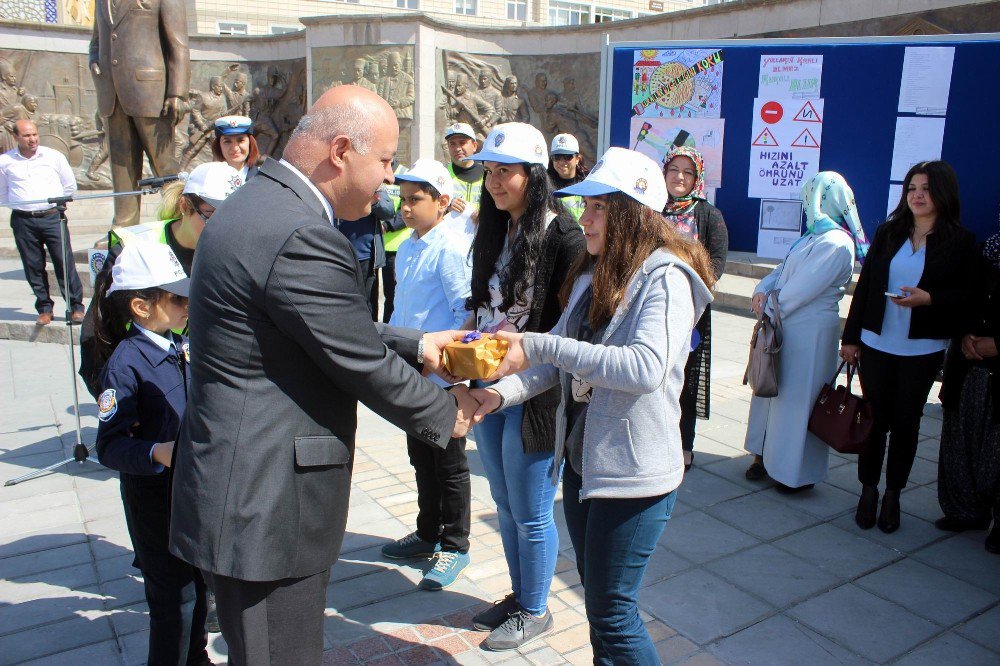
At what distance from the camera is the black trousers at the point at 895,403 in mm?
4074

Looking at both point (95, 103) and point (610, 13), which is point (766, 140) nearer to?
point (95, 103)

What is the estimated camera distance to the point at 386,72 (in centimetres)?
1568

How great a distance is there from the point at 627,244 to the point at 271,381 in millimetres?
1083

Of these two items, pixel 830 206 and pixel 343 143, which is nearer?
pixel 343 143

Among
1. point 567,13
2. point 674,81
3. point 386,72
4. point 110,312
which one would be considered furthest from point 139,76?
point 567,13

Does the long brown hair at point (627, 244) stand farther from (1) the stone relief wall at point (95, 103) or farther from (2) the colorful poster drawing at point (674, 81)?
(1) the stone relief wall at point (95, 103)

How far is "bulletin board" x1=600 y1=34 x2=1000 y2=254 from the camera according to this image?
6.50 m

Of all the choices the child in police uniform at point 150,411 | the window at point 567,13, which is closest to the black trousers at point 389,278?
the child in police uniform at point 150,411

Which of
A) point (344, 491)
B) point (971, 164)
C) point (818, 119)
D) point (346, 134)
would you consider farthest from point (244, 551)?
point (818, 119)

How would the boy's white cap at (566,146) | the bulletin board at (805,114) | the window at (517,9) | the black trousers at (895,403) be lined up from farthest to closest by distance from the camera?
1. the window at (517,9)
2. the bulletin board at (805,114)
3. the boy's white cap at (566,146)
4. the black trousers at (895,403)

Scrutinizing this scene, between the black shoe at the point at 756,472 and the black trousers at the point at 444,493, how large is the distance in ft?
6.61

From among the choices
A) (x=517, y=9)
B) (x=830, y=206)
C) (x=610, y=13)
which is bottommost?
(x=830, y=206)

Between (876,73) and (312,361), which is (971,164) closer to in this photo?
(876,73)

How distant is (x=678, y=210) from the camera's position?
477 centimetres
